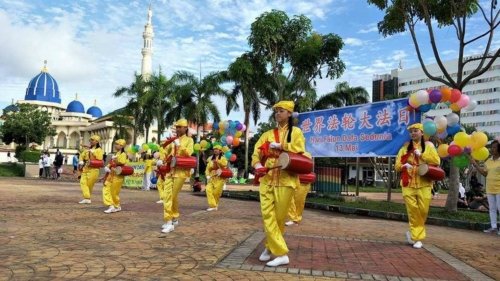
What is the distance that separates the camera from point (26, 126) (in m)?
47.1

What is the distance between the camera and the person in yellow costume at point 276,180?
547cm

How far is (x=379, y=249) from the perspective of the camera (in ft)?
22.8

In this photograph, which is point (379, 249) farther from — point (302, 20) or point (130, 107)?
point (130, 107)

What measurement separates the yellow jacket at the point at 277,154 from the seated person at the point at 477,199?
1113cm

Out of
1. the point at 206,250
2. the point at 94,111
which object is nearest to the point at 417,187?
the point at 206,250

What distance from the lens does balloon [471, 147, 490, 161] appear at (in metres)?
9.18

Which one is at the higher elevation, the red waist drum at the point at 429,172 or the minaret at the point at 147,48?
the minaret at the point at 147,48

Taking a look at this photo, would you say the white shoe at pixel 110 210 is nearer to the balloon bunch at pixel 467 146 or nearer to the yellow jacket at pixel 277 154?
the yellow jacket at pixel 277 154

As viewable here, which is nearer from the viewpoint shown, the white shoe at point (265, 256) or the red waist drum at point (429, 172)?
the white shoe at point (265, 256)

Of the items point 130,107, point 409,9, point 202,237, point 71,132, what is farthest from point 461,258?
point 71,132

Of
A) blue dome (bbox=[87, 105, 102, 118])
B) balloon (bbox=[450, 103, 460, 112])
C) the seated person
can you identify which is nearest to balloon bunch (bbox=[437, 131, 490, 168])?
balloon (bbox=[450, 103, 460, 112])

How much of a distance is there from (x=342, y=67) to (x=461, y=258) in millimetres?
18777

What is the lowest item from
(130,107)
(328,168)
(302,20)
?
(328,168)

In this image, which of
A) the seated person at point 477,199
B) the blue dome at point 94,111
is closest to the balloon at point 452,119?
the seated person at point 477,199
